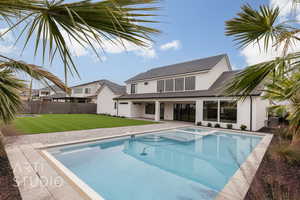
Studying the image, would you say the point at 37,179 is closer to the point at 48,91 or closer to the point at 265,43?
the point at 48,91

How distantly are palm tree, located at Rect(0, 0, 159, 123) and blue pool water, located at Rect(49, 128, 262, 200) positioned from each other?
10.7ft

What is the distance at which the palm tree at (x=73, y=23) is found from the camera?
132 centimetres

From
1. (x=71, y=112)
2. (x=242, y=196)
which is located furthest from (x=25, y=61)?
(x=71, y=112)

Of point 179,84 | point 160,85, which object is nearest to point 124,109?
point 160,85

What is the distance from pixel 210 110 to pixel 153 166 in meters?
10.4

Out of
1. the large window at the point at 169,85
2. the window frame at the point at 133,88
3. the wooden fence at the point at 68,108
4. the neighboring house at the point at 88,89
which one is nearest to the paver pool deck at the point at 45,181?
the large window at the point at 169,85

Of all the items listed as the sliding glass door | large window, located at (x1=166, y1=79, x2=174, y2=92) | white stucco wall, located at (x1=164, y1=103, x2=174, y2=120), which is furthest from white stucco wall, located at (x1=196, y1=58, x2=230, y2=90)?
white stucco wall, located at (x1=164, y1=103, x2=174, y2=120)

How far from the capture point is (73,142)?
7164mm

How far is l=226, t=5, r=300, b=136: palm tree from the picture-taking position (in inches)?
83.2

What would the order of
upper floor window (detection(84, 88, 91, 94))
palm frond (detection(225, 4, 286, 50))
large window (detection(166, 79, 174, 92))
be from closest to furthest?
palm frond (detection(225, 4, 286, 50)), large window (detection(166, 79, 174, 92)), upper floor window (detection(84, 88, 91, 94))

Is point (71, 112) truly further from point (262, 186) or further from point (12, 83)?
point (262, 186)

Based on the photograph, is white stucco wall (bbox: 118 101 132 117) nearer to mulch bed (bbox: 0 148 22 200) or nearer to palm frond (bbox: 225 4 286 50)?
mulch bed (bbox: 0 148 22 200)

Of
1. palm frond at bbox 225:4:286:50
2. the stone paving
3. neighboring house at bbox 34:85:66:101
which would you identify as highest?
palm frond at bbox 225:4:286:50

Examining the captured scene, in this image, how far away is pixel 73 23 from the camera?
1172 millimetres
